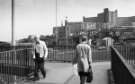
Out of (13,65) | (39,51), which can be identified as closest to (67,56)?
(13,65)

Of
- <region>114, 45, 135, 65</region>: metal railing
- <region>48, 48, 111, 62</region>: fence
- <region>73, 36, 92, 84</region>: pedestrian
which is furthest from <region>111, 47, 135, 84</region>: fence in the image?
<region>114, 45, 135, 65</region>: metal railing

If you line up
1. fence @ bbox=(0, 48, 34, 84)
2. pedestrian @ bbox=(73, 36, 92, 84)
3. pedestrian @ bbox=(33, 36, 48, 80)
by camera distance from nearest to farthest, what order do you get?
pedestrian @ bbox=(73, 36, 92, 84), fence @ bbox=(0, 48, 34, 84), pedestrian @ bbox=(33, 36, 48, 80)

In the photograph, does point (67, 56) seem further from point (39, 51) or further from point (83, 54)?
point (83, 54)

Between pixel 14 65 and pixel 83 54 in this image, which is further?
pixel 14 65

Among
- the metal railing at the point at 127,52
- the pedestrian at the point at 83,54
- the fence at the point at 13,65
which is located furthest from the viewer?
the metal railing at the point at 127,52

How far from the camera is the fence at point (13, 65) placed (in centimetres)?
894

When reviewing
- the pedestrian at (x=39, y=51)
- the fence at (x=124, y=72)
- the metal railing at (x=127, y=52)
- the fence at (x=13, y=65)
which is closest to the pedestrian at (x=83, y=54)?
the fence at (x=124, y=72)

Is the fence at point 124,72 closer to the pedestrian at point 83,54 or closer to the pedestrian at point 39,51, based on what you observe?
the pedestrian at point 83,54

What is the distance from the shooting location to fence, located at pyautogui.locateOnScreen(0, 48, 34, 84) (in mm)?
8938

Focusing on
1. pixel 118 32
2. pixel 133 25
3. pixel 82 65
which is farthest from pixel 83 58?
pixel 133 25

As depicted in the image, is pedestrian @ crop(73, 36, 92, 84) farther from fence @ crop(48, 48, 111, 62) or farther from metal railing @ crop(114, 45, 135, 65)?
metal railing @ crop(114, 45, 135, 65)

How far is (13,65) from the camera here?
30.6 feet

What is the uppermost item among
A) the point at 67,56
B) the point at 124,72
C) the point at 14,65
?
the point at 124,72

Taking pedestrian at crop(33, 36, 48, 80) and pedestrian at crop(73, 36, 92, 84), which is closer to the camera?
pedestrian at crop(73, 36, 92, 84)
